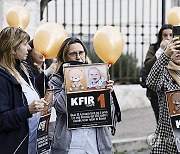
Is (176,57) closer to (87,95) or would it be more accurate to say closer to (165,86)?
(165,86)

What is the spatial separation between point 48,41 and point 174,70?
4.03 ft

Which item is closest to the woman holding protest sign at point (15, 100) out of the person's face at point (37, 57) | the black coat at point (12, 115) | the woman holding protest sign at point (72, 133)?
the black coat at point (12, 115)

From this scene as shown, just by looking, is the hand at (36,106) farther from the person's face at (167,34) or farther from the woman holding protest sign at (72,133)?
the person's face at (167,34)

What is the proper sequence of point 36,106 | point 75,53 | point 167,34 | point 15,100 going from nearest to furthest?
point 36,106, point 15,100, point 75,53, point 167,34

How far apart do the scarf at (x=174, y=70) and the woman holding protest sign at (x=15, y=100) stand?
0.91m

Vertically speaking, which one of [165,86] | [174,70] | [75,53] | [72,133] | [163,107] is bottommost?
[72,133]

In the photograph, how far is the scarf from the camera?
148 inches

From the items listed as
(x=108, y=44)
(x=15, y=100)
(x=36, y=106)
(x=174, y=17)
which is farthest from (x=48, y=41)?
(x=174, y=17)

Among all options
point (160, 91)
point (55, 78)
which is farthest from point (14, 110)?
point (160, 91)

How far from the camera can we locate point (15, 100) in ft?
11.8

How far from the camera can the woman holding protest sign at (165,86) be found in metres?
3.77

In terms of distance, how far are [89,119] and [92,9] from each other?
797 centimetres

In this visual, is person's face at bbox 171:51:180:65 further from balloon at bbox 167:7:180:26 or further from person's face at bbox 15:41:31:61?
balloon at bbox 167:7:180:26

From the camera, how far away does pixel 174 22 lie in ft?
21.6
